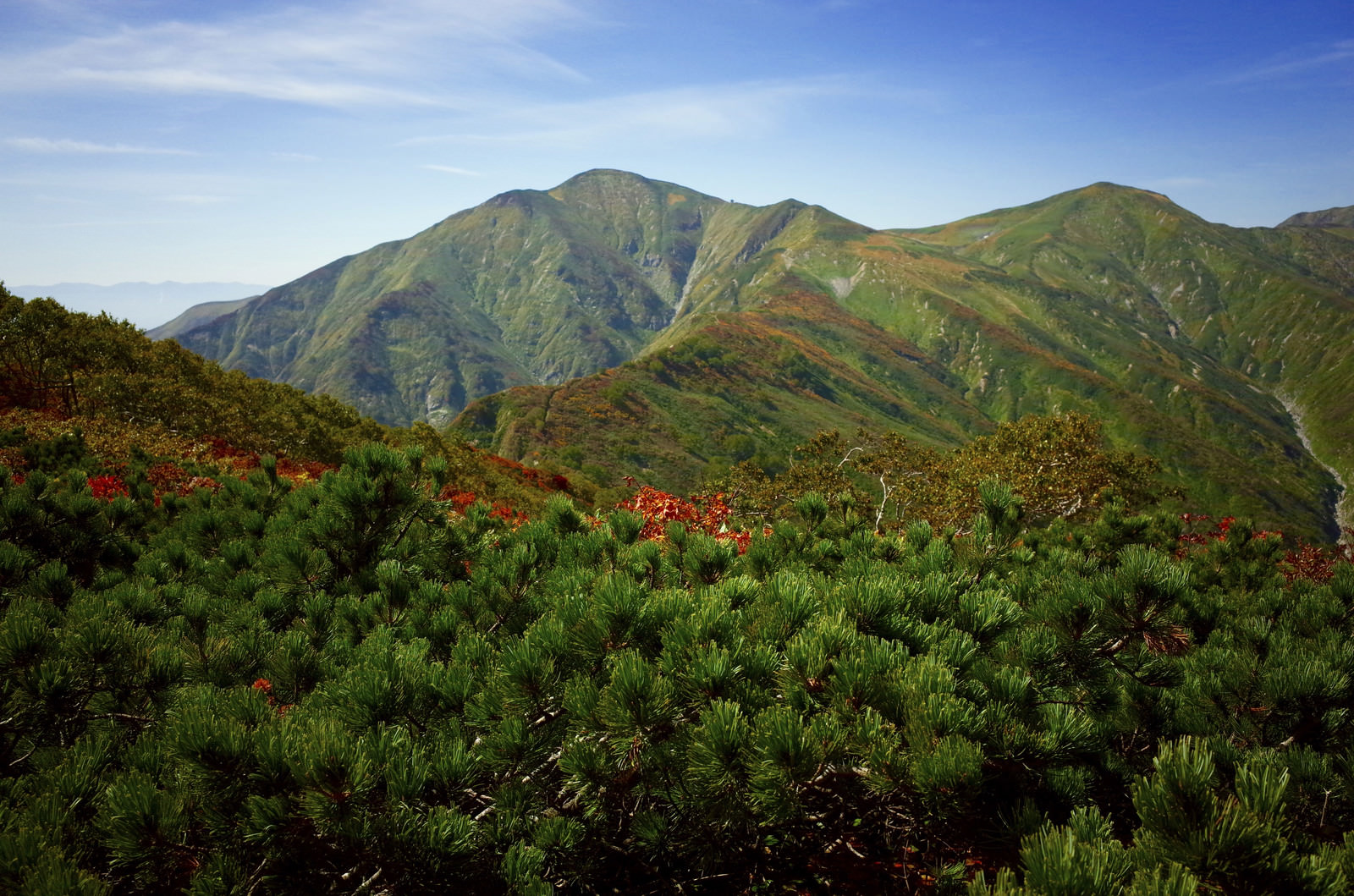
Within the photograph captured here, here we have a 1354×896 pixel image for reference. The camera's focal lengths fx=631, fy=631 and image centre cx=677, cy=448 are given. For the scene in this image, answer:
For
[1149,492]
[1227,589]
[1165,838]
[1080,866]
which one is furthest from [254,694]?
[1149,492]

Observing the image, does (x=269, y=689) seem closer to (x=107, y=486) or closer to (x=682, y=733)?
(x=682, y=733)

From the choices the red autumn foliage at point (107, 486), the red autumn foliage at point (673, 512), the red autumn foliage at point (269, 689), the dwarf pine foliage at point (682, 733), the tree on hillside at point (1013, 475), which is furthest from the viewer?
the tree on hillside at point (1013, 475)

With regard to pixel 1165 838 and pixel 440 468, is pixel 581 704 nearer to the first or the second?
pixel 1165 838

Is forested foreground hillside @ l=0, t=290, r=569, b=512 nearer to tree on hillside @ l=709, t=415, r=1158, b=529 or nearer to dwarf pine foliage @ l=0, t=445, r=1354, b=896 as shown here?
dwarf pine foliage @ l=0, t=445, r=1354, b=896

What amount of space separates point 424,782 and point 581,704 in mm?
641

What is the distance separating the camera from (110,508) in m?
6.21

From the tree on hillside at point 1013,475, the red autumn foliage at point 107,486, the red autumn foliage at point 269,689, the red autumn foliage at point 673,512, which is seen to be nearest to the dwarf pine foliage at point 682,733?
the red autumn foliage at point 269,689

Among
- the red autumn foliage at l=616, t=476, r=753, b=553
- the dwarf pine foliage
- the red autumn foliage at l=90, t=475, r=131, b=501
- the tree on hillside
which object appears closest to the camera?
the dwarf pine foliage

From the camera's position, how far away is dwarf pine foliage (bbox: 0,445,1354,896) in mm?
2180

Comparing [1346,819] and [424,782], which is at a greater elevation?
[424,782]

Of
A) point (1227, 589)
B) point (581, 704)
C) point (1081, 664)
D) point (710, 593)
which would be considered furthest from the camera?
point (1227, 589)

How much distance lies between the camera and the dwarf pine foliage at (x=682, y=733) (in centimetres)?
218

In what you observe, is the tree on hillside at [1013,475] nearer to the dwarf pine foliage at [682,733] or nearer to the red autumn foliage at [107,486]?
the dwarf pine foliage at [682,733]

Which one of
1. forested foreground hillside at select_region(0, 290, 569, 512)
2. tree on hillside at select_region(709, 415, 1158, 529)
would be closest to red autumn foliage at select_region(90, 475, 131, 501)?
forested foreground hillside at select_region(0, 290, 569, 512)
